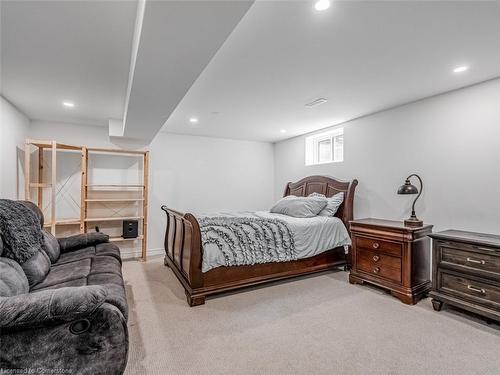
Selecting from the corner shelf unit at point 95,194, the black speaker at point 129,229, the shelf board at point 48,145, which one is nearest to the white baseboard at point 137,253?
the corner shelf unit at point 95,194

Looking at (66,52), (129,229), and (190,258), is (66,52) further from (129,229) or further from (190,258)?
(129,229)

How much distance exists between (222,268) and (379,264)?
6.06 feet

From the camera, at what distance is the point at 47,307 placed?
3.85ft

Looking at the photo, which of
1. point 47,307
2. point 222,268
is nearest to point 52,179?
point 222,268

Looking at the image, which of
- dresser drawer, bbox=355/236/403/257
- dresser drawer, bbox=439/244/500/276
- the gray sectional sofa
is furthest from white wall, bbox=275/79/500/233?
A: the gray sectional sofa

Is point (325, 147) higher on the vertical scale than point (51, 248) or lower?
higher

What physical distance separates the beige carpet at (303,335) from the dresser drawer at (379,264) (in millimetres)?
232

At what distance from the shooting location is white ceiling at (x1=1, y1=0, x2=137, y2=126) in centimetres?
166

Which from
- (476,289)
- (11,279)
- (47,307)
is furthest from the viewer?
(476,289)

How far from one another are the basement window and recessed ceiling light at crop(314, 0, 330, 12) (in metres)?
3.00

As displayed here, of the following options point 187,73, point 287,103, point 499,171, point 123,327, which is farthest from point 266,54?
point 499,171

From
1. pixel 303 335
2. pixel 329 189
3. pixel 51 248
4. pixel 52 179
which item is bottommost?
pixel 303 335

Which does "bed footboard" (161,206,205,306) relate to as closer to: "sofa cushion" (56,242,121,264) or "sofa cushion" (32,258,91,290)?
"sofa cushion" (56,242,121,264)

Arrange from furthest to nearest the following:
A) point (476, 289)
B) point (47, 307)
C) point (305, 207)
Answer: point (305, 207) → point (476, 289) → point (47, 307)
